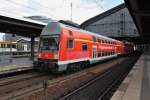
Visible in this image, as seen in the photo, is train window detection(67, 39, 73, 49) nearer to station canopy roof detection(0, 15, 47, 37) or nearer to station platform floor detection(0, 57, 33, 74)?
station platform floor detection(0, 57, 33, 74)

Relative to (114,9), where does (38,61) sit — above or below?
below

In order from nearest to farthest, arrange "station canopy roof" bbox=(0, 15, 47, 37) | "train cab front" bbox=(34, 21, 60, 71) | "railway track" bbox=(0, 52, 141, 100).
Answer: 1. "railway track" bbox=(0, 52, 141, 100)
2. "train cab front" bbox=(34, 21, 60, 71)
3. "station canopy roof" bbox=(0, 15, 47, 37)

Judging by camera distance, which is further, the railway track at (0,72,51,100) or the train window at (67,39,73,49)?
the train window at (67,39,73,49)

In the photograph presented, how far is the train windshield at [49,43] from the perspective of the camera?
13.8 metres

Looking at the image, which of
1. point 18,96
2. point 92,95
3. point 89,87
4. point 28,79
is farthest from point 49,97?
point 28,79

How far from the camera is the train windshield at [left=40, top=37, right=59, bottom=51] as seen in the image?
45.3ft

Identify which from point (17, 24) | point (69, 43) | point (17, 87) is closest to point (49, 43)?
point (69, 43)

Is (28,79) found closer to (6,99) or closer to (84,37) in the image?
(6,99)

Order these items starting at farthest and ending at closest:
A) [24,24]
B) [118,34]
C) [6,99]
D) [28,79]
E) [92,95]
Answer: [118,34] → [24,24] → [28,79] → [92,95] → [6,99]

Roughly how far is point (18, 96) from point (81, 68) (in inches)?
352

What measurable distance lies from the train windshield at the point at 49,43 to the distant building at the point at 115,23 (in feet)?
152

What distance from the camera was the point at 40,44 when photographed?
48.9 feet

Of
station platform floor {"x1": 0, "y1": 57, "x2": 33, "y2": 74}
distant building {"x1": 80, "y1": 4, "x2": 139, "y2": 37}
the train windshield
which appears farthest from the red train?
distant building {"x1": 80, "y1": 4, "x2": 139, "y2": 37}

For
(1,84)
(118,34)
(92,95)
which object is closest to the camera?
(92,95)
